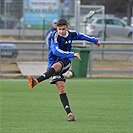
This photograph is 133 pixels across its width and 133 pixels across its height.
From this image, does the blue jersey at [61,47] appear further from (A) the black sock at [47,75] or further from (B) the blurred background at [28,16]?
(B) the blurred background at [28,16]

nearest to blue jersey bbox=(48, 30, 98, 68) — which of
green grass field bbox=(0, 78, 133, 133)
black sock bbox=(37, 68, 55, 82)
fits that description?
black sock bbox=(37, 68, 55, 82)

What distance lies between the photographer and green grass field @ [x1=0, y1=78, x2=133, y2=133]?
8453mm

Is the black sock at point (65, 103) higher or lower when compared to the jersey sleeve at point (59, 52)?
lower

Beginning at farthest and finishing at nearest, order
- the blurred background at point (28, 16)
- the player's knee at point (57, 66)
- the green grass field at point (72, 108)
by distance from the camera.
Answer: the blurred background at point (28, 16), the player's knee at point (57, 66), the green grass field at point (72, 108)

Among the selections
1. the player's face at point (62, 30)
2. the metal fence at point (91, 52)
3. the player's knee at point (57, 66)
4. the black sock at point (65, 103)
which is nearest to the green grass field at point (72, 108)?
the black sock at point (65, 103)

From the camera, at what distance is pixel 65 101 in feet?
29.9

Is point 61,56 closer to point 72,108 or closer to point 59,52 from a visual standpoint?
point 59,52

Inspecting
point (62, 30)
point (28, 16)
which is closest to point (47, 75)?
point (62, 30)

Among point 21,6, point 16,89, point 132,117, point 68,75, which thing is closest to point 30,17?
point 21,6

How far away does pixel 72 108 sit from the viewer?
10.6 meters

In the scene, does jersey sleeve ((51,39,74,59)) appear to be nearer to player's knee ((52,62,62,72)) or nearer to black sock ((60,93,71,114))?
player's knee ((52,62,62,72))

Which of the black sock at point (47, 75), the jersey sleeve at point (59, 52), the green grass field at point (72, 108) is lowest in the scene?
the green grass field at point (72, 108)

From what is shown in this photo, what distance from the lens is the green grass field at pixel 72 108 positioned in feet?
27.7

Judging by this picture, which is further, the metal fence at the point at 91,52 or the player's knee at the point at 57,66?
the metal fence at the point at 91,52
